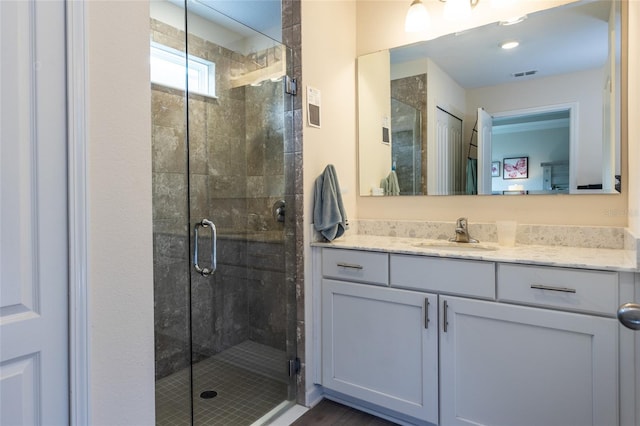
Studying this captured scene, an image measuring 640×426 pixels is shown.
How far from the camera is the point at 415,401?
5.73 feet

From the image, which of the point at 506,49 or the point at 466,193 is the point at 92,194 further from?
the point at 506,49

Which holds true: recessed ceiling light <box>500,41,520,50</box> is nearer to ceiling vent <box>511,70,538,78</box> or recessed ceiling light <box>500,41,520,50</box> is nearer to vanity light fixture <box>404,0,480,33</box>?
ceiling vent <box>511,70,538,78</box>

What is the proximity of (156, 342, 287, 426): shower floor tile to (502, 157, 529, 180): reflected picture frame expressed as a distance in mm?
1648

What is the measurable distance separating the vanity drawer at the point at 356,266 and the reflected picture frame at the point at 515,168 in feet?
2.83

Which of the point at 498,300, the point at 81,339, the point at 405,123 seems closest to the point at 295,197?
the point at 405,123

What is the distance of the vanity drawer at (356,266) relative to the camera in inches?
72.6

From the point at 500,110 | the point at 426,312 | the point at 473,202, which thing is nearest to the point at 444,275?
the point at 426,312

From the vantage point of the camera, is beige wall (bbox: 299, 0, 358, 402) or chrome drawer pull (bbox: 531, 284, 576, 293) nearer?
chrome drawer pull (bbox: 531, 284, 576, 293)

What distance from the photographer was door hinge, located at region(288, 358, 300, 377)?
80.4 inches

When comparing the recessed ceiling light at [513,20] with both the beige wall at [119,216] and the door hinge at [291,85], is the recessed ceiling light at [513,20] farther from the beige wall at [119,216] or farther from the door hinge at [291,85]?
the beige wall at [119,216]

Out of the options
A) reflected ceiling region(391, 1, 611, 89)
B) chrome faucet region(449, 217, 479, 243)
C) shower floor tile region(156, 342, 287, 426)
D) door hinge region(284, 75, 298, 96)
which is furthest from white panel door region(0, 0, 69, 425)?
reflected ceiling region(391, 1, 611, 89)

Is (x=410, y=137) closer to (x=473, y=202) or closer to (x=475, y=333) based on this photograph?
(x=473, y=202)

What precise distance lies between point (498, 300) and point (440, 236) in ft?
2.40

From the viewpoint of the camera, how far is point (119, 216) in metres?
1.04
